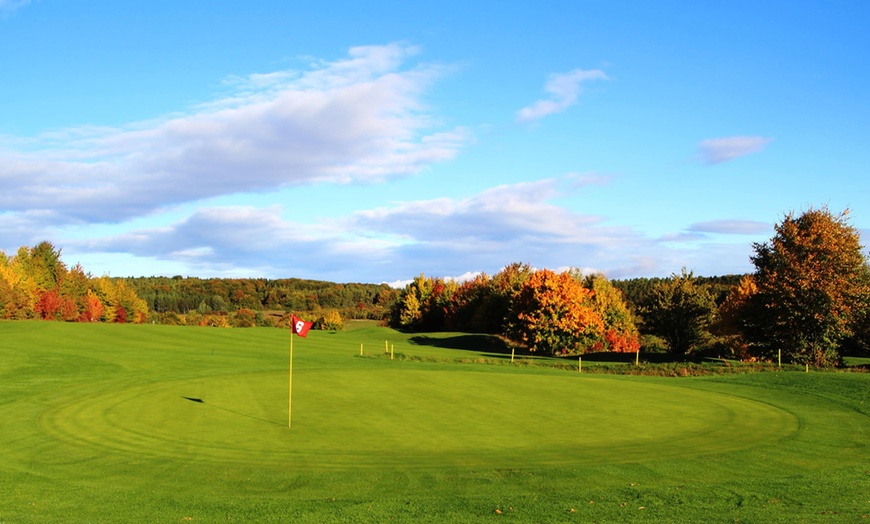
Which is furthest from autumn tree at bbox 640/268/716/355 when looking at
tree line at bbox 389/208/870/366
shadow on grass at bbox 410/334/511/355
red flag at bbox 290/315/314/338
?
red flag at bbox 290/315/314/338

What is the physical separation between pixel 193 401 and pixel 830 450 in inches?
733

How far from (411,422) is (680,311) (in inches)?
1901

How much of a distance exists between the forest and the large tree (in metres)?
0.07

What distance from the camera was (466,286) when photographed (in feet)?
298

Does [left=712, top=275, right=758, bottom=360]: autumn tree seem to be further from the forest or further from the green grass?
the green grass

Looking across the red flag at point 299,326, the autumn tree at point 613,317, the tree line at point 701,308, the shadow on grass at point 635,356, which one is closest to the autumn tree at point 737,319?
the tree line at point 701,308

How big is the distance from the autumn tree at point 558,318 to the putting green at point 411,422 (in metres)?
31.8

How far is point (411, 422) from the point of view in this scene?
18109 millimetres

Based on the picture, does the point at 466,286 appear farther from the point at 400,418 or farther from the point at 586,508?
the point at 586,508

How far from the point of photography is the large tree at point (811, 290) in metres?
39.9

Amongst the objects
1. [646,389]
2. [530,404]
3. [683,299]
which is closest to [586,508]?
[530,404]

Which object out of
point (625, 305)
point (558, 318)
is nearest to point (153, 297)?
point (625, 305)

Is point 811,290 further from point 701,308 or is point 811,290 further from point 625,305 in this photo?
point 625,305

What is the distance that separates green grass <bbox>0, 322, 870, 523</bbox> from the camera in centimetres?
1067
